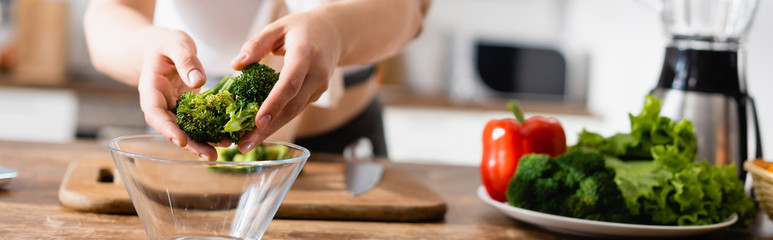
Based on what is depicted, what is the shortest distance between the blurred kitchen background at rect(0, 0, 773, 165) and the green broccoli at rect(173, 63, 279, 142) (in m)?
2.37

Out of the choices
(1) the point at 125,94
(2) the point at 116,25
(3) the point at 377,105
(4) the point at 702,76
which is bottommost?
(1) the point at 125,94

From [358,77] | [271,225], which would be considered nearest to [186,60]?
[271,225]

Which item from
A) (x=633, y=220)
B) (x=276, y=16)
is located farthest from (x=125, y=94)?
(x=633, y=220)

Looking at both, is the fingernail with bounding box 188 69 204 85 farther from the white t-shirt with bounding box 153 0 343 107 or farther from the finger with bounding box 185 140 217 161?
the white t-shirt with bounding box 153 0 343 107

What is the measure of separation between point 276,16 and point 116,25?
359 mm

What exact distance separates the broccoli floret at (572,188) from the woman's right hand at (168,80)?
1.39ft

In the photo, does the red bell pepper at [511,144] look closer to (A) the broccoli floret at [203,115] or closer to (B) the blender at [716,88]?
(B) the blender at [716,88]

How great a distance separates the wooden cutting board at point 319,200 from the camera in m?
0.86

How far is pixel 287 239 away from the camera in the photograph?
79cm

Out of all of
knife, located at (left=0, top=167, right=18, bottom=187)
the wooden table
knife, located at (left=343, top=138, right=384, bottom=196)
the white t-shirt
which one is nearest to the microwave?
knife, located at (left=343, top=138, right=384, bottom=196)

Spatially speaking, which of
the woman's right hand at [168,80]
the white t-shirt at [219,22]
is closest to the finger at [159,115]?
the woman's right hand at [168,80]

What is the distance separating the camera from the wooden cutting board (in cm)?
86

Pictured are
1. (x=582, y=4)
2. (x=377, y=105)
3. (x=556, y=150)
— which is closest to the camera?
(x=556, y=150)

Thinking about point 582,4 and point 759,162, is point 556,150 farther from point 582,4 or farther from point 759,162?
point 582,4
